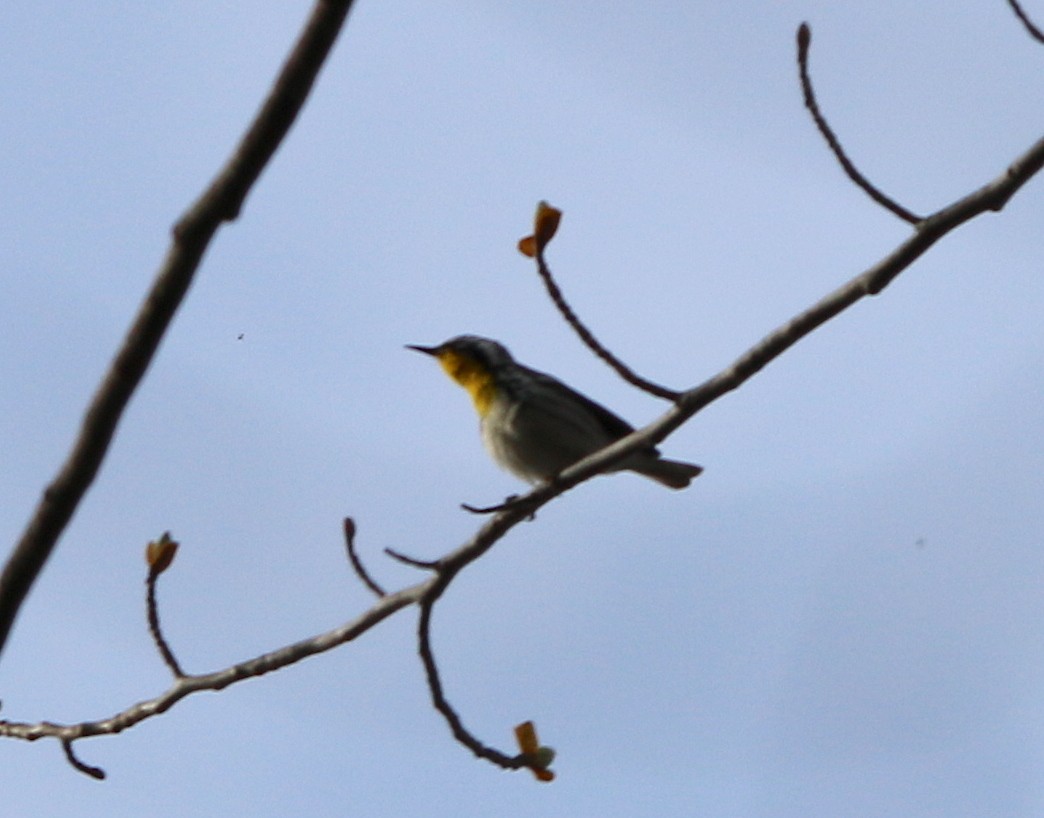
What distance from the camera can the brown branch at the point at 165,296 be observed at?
86.4 inches

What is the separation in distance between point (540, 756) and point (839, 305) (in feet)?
5.89

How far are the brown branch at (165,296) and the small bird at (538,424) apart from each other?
484 centimetres

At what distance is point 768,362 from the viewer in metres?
4.27

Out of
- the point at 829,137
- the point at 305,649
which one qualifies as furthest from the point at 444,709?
the point at 829,137

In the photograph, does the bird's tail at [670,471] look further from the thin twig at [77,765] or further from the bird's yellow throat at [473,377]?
the thin twig at [77,765]

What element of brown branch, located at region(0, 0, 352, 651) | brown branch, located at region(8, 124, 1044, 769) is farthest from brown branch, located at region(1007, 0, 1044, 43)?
brown branch, located at region(0, 0, 352, 651)

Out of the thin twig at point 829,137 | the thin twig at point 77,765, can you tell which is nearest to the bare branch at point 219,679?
the thin twig at point 77,765

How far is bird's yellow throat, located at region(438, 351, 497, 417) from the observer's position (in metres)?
8.22

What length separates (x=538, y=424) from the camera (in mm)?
7586

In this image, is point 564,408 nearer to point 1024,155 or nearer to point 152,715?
point 152,715

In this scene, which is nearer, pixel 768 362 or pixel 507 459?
pixel 768 362

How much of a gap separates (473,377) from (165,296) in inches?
250

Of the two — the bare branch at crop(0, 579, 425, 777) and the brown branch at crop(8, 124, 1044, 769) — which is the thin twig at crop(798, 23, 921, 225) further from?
the bare branch at crop(0, 579, 425, 777)

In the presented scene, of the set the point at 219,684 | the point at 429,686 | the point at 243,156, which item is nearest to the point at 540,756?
the point at 429,686
